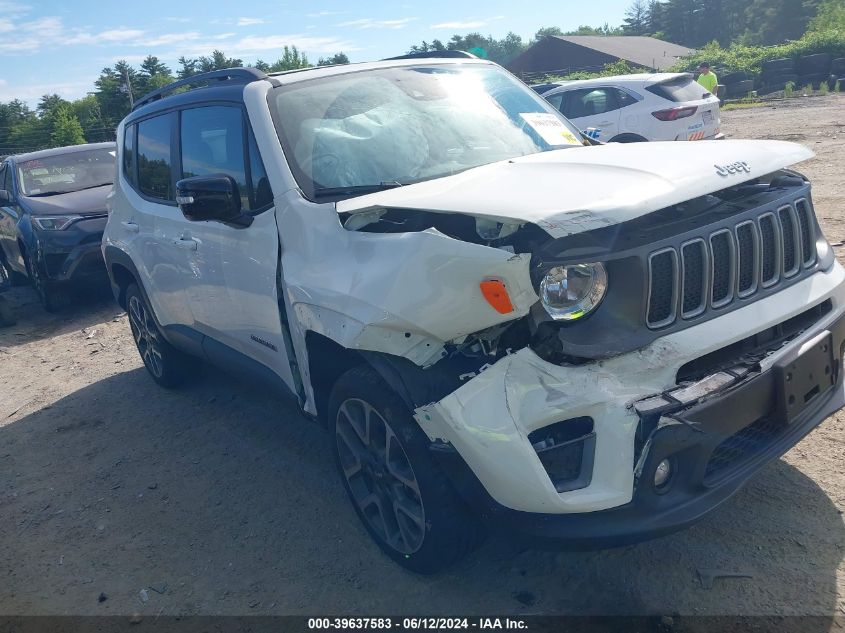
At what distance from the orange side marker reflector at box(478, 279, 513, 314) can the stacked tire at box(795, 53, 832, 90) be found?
3524 cm

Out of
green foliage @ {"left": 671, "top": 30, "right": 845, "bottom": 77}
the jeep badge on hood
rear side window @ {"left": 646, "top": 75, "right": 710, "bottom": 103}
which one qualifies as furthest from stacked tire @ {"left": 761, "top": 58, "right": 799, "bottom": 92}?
the jeep badge on hood

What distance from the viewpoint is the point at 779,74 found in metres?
33.7

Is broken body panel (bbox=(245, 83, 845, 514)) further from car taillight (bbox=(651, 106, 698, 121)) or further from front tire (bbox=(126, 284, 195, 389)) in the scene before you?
car taillight (bbox=(651, 106, 698, 121))

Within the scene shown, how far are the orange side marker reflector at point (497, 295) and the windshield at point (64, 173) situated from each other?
27.7 ft

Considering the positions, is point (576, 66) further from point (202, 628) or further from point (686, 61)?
point (202, 628)

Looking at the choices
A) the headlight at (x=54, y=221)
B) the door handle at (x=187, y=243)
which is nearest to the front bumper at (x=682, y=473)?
the door handle at (x=187, y=243)

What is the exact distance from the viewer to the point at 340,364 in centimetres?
321

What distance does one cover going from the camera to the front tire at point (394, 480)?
275 centimetres

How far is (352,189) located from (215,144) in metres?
1.16

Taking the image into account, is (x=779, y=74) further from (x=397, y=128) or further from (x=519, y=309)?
(x=519, y=309)

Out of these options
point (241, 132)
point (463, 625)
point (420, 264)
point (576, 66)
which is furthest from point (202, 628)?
point (576, 66)

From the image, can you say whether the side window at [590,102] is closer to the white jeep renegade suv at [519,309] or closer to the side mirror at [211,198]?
the white jeep renegade suv at [519,309]

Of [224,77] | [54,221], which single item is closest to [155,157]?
[224,77]

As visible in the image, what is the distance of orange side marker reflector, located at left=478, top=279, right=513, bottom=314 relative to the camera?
241cm
